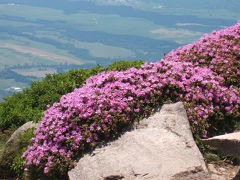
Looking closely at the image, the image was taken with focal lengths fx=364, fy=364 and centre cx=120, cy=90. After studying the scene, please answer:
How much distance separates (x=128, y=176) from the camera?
293 inches

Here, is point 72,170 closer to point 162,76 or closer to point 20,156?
point 20,156

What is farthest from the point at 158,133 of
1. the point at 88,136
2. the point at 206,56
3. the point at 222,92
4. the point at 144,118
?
the point at 206,56

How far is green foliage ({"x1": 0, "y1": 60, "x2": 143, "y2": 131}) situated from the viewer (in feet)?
41.3

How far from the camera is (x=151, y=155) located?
777cm

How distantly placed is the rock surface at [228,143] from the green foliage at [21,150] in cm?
486

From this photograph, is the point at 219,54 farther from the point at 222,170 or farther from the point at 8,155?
the point at 8,155

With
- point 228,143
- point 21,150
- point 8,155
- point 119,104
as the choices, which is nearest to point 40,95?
point 8,155

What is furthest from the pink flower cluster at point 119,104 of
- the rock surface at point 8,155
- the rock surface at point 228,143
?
the rock surface at point 8,155

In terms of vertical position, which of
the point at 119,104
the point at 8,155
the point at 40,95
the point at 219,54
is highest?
the point at 219,54

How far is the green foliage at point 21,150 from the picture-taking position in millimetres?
9669

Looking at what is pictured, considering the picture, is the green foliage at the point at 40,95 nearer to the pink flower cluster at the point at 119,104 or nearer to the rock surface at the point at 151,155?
the pink flower cluster at the point at 119,104

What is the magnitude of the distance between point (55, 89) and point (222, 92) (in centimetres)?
585

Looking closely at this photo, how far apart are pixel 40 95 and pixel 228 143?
25.2 ft

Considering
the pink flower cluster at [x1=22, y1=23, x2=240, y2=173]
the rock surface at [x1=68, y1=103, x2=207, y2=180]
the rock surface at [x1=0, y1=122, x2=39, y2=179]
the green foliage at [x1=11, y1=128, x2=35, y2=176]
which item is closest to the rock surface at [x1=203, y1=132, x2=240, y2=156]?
the pink flower cluster at [x1=22, y1=23, x2=240, y2=173]
